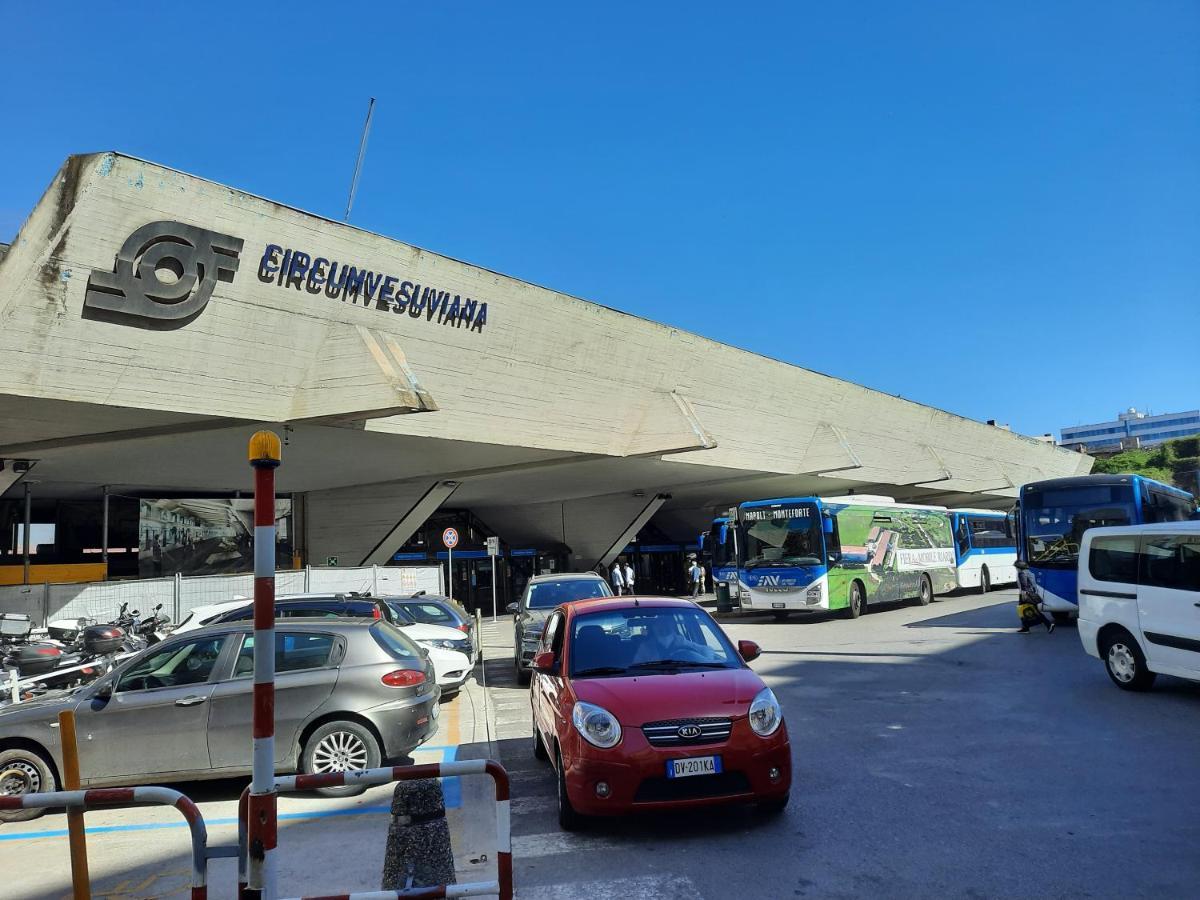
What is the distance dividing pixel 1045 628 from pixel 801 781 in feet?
43.3

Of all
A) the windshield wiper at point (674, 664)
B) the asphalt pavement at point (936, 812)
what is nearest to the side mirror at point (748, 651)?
the windshield wiper at point (674, 664)

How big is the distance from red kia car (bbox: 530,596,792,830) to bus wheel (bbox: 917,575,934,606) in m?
20.6

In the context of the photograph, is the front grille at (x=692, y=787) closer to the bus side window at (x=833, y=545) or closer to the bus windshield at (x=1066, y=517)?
the bus windshield at (x=1066, y=517)

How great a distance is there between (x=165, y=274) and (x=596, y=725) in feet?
42.8

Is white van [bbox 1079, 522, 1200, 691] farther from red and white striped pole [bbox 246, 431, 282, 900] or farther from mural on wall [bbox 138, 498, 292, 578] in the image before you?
mural on wall [bbox 138, 498, 292, 578]

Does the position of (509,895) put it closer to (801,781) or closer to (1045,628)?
(801,781)

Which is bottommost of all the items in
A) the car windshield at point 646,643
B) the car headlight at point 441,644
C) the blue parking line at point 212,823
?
the blue parking line at point 212,823

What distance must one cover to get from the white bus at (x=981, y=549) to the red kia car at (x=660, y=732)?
24.2 metres

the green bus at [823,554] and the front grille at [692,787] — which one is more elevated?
the green bus at [823,554]

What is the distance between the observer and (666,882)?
15.4ft

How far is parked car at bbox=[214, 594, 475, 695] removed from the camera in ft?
38.2

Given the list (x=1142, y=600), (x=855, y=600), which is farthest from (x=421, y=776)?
(x=855, y=600)

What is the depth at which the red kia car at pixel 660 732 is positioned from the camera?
5.30m

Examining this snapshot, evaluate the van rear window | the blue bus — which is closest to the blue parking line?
the van rear window
